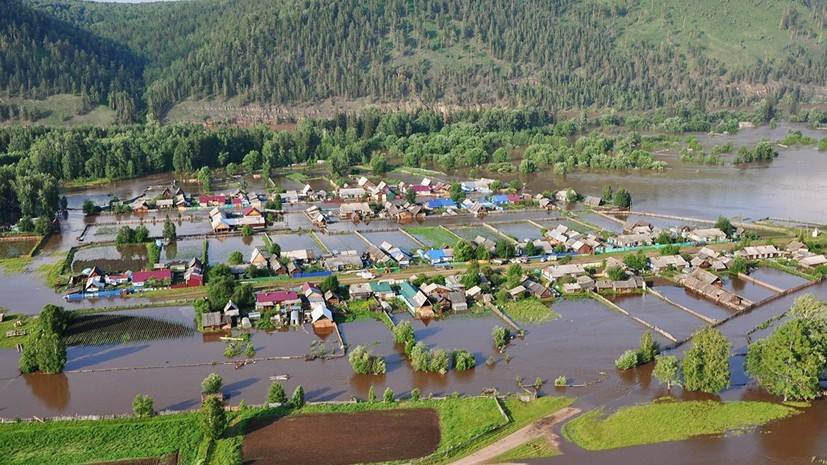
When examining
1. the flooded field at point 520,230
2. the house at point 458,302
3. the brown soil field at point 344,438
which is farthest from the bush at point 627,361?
the flooded field at point 520,230

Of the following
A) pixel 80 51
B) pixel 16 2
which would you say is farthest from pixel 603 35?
pixel 16 2

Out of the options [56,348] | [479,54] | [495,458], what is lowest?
[495,458]

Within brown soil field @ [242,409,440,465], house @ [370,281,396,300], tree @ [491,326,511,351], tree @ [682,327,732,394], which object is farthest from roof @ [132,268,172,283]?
tree @ [682,327,732,394]

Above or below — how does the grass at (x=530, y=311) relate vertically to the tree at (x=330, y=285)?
below

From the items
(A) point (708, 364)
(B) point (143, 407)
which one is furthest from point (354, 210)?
(A) point (708, 364)

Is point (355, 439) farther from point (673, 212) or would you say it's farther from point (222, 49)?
point (222, 49)

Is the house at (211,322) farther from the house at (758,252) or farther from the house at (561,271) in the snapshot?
the house at (758,252)
